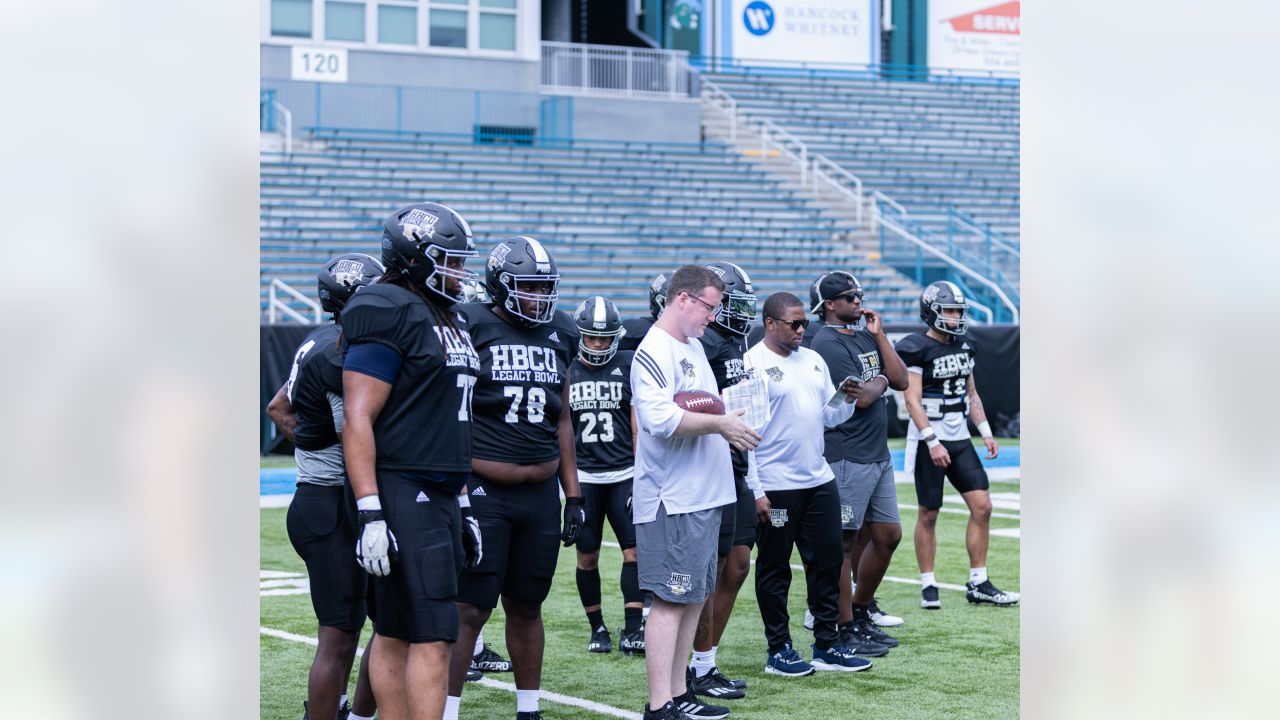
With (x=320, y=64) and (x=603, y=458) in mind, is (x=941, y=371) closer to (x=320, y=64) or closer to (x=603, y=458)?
(x=603, y=458)

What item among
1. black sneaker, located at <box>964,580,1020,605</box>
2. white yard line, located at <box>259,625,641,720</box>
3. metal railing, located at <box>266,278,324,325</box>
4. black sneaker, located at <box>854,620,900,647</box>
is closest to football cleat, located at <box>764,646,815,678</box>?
black sneaker, located at <box>854,620,900,647</box>

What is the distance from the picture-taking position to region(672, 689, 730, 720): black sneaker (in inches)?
241

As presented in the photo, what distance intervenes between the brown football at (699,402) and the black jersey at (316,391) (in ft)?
4.57

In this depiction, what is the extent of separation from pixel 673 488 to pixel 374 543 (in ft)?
5.66

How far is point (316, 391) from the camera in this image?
209 inches

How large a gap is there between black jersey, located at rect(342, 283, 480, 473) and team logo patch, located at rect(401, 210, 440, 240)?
0.19 meters

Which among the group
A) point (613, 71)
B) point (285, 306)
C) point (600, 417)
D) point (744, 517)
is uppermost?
point (613, 71)

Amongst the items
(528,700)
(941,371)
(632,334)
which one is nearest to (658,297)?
(632,334)

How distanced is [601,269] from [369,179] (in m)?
4.41

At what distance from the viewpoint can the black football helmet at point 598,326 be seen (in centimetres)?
770
